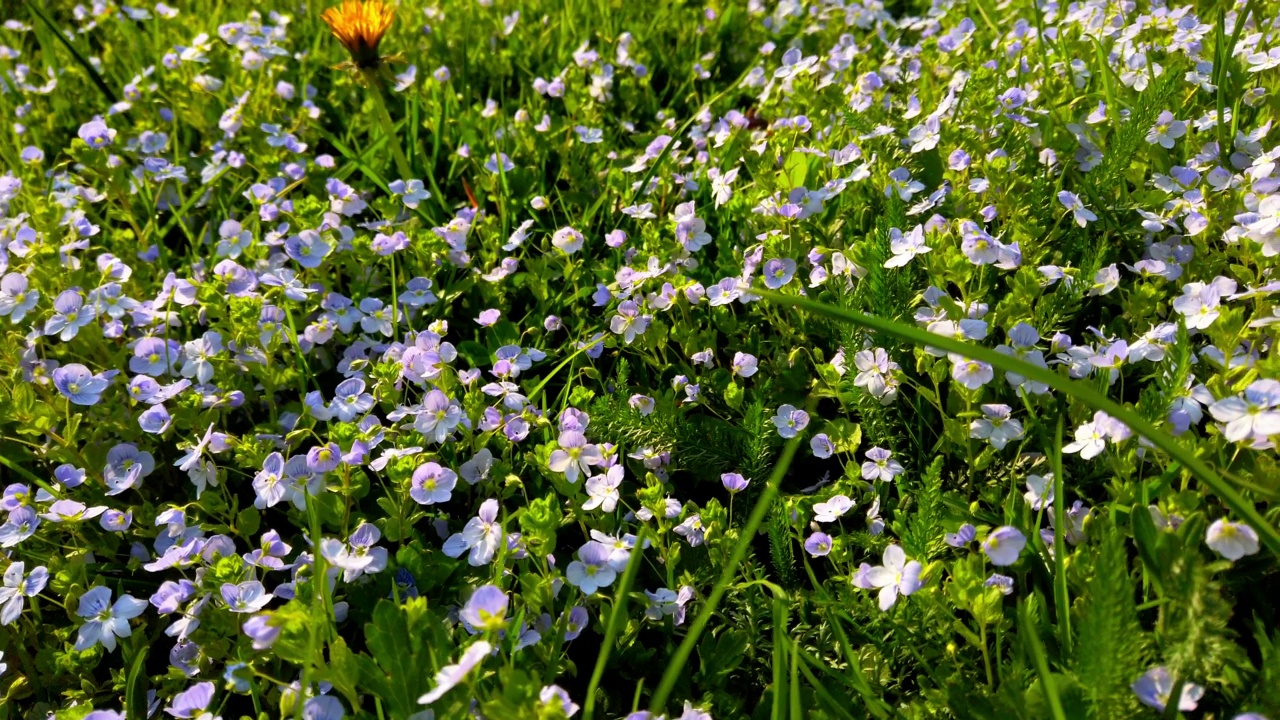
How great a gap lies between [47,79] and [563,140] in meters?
2.02

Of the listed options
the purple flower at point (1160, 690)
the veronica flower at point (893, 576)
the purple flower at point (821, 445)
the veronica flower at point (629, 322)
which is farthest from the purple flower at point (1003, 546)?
the veronica flower at point (629, 322)

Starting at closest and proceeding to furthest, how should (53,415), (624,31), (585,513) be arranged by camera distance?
(585,513)
(53,415)
(624,31)

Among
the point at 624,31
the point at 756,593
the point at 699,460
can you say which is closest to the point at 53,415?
the point at 699,460

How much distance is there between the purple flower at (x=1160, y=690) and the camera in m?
1.26

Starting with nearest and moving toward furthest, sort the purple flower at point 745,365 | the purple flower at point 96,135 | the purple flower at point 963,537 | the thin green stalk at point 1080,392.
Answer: the thin green stalk at point 1080,392 → the purple flower at point 963,537 → the purple flower at point 745,365 → the purple flower at point 96,135

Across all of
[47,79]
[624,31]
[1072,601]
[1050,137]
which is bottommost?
[1072,601]

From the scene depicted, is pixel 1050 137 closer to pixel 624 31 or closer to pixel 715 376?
pixel 715 376

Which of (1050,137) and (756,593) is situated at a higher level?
(1050,137)

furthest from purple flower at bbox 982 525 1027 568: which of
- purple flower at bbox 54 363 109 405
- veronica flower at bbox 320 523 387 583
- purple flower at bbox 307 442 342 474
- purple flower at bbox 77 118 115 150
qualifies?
purple flower at bbox 77 118 115 150

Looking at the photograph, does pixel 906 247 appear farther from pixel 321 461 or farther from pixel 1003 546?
pixel 321 461

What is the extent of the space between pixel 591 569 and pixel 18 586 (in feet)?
3.57

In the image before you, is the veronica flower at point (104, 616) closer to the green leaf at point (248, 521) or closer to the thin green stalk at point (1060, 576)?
the green leaf at point (248, 521)

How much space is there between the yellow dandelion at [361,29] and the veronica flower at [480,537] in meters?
1.49

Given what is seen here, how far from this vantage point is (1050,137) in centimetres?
240
